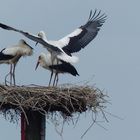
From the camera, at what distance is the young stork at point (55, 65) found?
42.1ft

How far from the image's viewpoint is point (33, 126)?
10.7 metres

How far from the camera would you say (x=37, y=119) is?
35.4 feet

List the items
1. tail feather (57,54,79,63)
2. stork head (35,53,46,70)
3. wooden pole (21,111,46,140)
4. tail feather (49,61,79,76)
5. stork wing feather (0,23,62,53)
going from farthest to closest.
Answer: stork head (35,53,46,70) < tail feather (49,61,79,76) < tail feather (57,54,79,63) < stork wing feather (0,23,62,53) < wooden pole (21,111,46,140)

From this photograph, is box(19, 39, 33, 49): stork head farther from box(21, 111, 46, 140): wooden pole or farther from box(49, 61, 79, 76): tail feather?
box(21, 111, 46, 140): wooden pole

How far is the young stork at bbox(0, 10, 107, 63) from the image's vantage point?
1190cm

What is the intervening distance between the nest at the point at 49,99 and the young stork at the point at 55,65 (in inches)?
55.3

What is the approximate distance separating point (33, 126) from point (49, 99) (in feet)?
1.34

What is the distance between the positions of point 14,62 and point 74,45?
42.1 inches

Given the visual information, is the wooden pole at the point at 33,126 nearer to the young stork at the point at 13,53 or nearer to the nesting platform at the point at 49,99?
the nesting platform at the point at 49,99

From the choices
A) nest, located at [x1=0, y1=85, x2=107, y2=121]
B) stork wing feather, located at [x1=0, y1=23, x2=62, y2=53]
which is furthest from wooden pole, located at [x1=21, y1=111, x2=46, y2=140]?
stork wing feather, located at [x1=0, y1=23, x2=62, y2=53]

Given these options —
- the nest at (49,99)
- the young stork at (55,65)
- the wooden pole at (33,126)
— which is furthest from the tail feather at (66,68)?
the wooden pole at (33,126)

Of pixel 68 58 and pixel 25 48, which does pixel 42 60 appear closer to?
pixel 25 48

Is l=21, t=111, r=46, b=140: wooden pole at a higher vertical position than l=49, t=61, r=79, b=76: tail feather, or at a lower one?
lower

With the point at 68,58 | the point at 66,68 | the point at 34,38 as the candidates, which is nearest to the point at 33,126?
the point at 34,38
